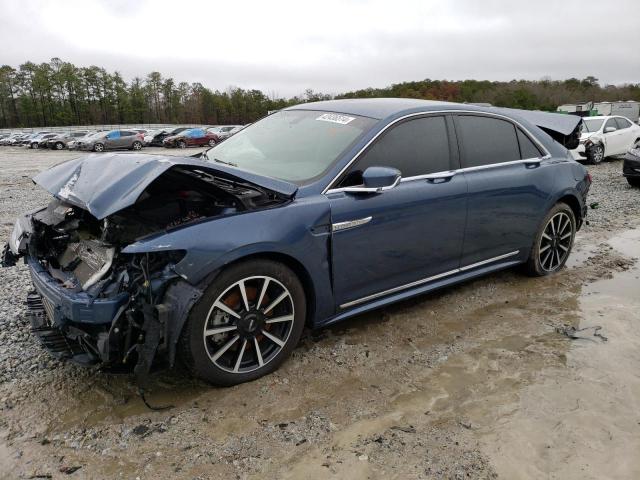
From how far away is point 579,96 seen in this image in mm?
80062

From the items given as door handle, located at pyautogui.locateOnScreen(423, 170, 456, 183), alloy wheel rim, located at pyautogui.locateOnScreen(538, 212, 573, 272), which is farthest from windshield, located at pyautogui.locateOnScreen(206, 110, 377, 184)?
alloy wheel rim, located at pyautogui.locateOnScreen(538, 212, 573, 272)

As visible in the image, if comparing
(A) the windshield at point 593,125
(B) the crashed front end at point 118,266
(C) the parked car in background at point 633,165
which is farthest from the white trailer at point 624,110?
(B) the crashed front end at point 118,266

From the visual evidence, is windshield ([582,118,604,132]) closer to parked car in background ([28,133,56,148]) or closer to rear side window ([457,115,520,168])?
rear side window ([457,115,520,168])

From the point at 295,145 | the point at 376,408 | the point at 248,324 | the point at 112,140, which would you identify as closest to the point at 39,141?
the point at 112,140

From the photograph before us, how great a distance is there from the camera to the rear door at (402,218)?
328 centimetres

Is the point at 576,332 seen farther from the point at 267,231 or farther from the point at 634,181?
the point at 634,181

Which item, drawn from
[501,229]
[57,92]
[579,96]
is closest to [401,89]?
[579,96]

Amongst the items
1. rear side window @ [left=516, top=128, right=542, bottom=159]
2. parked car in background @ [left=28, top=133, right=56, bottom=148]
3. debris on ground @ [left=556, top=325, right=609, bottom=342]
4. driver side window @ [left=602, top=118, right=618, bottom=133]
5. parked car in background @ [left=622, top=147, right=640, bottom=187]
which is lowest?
debris on ground @ [left=556, top=325, right=609, bottom=342]

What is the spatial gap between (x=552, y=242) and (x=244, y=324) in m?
3.47

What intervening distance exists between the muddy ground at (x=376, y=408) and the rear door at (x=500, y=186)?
2.05 ft

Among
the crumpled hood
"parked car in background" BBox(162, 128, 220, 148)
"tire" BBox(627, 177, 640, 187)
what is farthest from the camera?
"parked car in background" BBox(162, 128, 220, 148)

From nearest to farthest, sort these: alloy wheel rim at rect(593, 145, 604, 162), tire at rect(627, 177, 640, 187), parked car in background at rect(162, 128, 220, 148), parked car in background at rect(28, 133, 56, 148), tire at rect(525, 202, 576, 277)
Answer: tire at rect(525, 202, 576, 277) → tire at rect(627, 177, 640, 187) → alloy wheel rim at rect(593, 145, 604, 162) → parked car in background at rect(162, 128, 220, 148) → parked car in background at rect(28, 133, 56, 148)

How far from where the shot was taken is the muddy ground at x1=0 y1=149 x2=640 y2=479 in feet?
7.86

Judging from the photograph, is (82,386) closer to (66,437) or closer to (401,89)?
(66,437)
